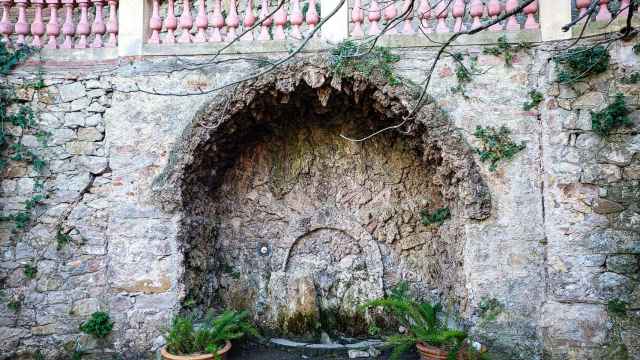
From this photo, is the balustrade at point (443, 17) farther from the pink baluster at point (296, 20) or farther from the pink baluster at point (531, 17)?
the pink baluster at point (296, 20)

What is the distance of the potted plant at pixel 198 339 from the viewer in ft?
13.9

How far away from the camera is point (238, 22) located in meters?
4.84

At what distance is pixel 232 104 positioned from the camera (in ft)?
15.4

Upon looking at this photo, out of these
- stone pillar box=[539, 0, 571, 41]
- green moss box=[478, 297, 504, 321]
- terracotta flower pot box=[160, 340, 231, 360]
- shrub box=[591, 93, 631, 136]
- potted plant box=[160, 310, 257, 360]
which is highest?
stone pillar box=[539, 0, 571, 41]

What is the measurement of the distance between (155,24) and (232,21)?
80cm

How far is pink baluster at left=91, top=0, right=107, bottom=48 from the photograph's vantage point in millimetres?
4996

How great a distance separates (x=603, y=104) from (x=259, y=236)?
Answer: 370 centimetres

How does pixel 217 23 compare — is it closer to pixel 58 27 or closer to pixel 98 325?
pixel 58 27

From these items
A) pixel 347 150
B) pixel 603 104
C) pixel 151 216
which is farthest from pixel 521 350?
pixel 151 216

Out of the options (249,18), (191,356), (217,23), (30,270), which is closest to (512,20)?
(249,18)

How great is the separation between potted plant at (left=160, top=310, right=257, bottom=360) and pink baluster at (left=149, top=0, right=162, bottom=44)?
9.06 ft

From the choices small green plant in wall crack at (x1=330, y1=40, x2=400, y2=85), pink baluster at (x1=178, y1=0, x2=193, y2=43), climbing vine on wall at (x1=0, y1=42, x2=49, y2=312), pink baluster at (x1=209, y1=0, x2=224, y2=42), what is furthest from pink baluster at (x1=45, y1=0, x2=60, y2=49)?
small green plant in wall crack at (x1=330, y1=40, x2=400, y2=85)

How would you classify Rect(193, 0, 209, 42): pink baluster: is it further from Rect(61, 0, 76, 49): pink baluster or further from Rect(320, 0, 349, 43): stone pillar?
Rect(61, 0, 76, 49): pink baluster

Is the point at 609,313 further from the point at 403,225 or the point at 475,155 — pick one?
the point at 403,225
